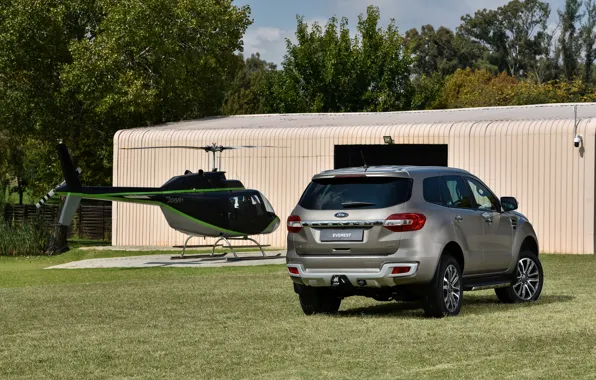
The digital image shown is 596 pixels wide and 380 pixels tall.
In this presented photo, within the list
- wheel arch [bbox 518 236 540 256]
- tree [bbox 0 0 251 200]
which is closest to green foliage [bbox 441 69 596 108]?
tree [bbox 0 0 251 200]

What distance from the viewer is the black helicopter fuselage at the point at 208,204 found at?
97.9ft

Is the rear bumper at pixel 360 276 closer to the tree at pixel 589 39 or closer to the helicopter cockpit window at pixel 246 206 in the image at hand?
the helicopter cockpit window at pixel 246 206

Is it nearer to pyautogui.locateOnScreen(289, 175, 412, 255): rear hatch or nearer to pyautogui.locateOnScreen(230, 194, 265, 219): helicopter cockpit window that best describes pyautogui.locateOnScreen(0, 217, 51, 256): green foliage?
pyautogui.locateOnScreen(230, 194, 265, 219): helicopter cockpit window

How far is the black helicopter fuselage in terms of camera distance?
1175 inches

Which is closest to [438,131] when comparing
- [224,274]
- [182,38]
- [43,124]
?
[224,274]

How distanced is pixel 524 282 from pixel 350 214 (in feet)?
11.1

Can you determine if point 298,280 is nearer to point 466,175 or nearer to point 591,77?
point 466,175

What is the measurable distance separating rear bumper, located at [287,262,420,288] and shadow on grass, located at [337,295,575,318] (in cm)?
89

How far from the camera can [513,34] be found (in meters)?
89.4

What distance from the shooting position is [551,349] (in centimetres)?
1059

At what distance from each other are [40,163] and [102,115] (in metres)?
6.54

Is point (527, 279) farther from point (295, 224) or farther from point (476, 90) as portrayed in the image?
point (476, 90)

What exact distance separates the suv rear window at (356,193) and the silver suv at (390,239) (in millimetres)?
12

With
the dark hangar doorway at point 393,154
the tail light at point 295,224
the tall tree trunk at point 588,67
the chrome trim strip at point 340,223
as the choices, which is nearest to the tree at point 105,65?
the dark hangar doorway at point 393,154
